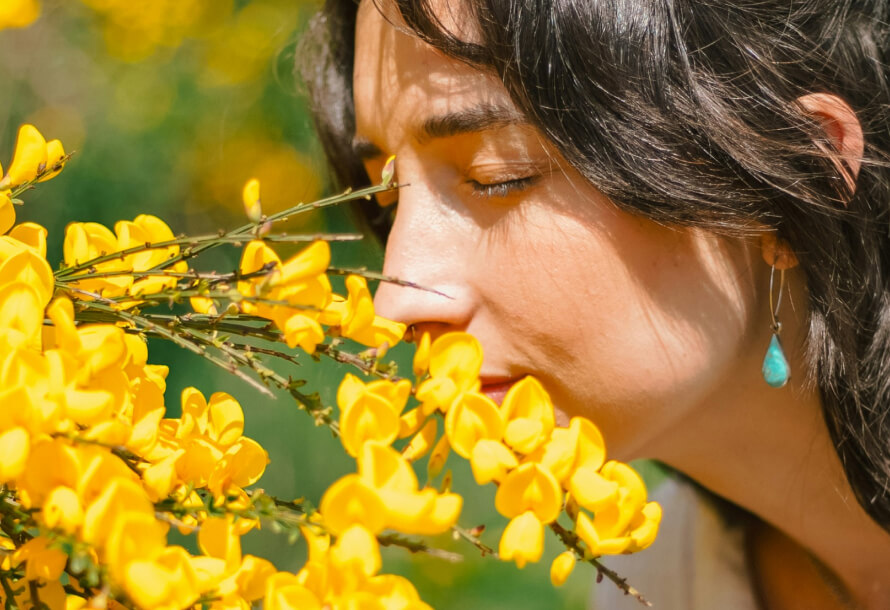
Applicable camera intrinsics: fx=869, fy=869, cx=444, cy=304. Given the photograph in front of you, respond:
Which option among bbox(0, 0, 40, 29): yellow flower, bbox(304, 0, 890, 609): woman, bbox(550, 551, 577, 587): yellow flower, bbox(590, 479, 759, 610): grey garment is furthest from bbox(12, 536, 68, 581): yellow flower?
bbox(590, 479, 759, 610): grey garment

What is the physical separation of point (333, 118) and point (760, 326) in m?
0.56

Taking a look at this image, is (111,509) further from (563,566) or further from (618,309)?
(618,309)

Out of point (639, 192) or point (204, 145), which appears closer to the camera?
point (639, 192)

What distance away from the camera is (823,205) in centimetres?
76

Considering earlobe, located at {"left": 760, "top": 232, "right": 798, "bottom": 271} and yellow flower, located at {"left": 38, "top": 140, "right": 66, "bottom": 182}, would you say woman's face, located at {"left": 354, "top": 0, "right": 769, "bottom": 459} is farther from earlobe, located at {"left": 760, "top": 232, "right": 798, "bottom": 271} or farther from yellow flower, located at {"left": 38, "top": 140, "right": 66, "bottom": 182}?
yellow flower, located at {"left": 38, "top": 140, "right": 66, "bottom": 182}

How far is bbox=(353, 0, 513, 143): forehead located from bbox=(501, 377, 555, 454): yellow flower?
328 millimetres

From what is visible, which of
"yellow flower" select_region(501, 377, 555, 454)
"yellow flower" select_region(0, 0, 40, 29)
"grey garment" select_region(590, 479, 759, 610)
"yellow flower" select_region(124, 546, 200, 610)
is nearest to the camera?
"yellow flower" select_region(124, 546, 200, 610)

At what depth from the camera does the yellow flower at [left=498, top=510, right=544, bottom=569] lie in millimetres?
394

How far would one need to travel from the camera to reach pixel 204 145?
1.53 metres

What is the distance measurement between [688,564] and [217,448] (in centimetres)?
109

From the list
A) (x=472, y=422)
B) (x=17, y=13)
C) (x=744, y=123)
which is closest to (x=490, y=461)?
(x=472, y=422)

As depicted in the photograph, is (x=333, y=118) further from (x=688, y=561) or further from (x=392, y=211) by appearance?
(x=688, y=561)

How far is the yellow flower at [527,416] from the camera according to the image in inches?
16.3

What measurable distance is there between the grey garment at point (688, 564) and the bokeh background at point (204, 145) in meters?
0.29
